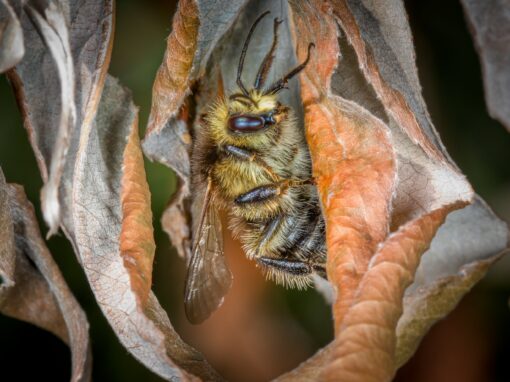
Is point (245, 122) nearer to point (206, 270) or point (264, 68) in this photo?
point (264, 68)

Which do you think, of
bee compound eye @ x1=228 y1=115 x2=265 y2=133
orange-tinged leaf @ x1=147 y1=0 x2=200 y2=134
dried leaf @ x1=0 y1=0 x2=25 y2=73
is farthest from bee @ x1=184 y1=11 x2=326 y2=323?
dried leaf @ x1=0 y1=0 x2=25 y2=73

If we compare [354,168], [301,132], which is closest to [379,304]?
[354,168]

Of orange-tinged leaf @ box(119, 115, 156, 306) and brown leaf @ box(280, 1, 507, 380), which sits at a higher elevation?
brown leaf @ box(280, 1, 507, 380)

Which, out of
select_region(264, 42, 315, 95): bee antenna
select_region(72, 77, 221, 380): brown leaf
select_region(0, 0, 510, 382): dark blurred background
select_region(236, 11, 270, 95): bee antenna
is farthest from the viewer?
select_region(0, 0, 510, 382): dark blurred background

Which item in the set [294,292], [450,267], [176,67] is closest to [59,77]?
[176,67]

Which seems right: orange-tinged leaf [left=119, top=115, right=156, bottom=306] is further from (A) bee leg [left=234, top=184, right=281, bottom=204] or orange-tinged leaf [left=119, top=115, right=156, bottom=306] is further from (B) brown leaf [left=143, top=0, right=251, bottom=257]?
(A) bee leg [left=234, top=184, right=281, bottom=204]

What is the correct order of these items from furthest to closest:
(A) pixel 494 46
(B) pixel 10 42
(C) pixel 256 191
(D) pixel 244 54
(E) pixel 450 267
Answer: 1. (C) pixel 256 191
2. (D) pixel 244 54
3. (E) pixel 450 267
4. (B) pixel 10 42
5. (A) pixel 494 46

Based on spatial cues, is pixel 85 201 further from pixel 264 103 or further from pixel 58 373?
pixel 58 373
